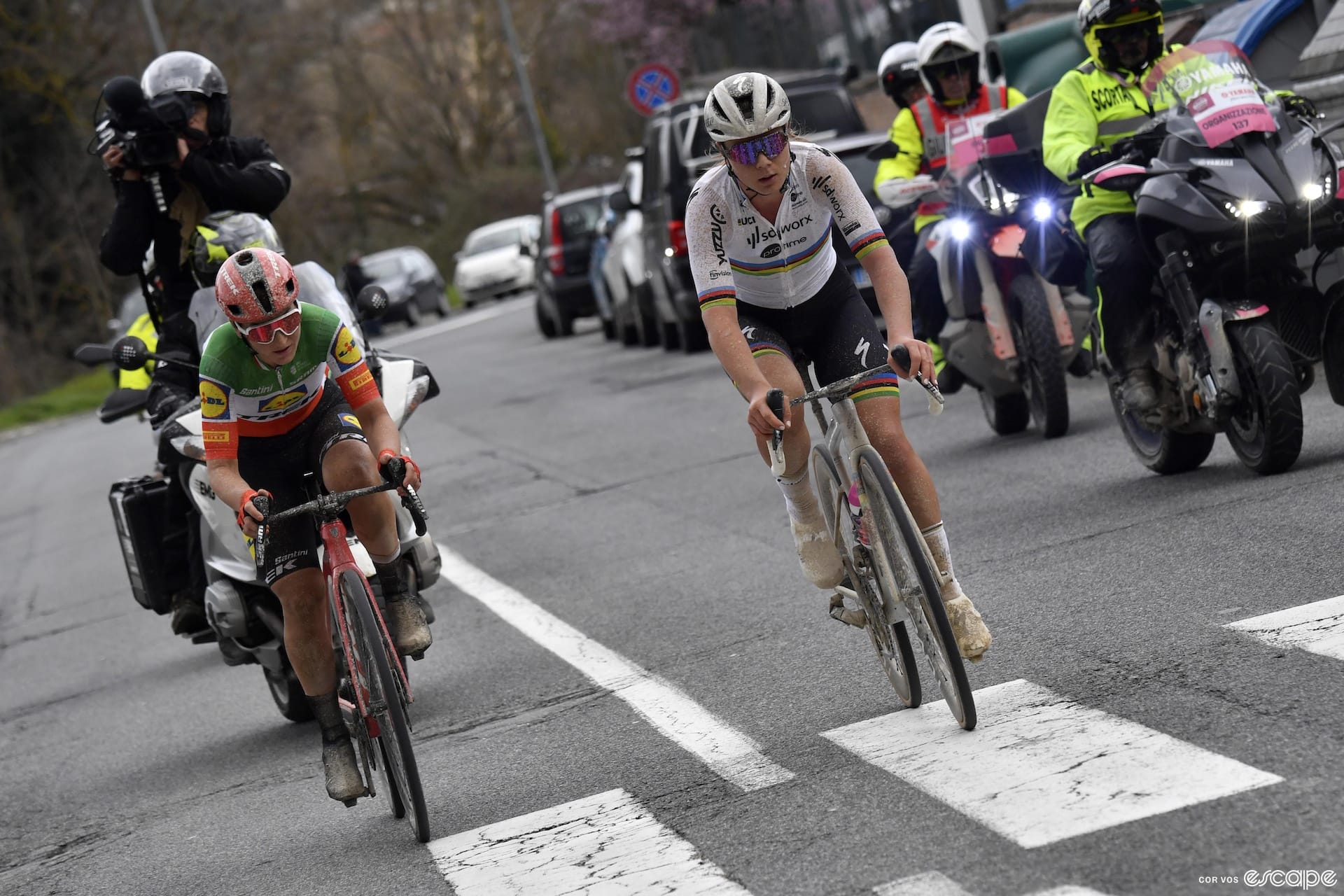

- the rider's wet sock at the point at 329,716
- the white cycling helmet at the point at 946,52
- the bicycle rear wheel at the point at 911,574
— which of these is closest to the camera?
the bicycle rear wheel at the point at 911,574

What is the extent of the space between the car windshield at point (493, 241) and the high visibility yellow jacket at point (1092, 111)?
39906 millimetres

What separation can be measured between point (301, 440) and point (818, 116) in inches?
568

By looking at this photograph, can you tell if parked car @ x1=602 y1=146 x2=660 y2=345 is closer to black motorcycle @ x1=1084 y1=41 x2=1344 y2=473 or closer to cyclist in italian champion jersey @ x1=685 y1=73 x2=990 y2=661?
black motorcycle @ x1=1084 y1=41 x2=1344 y2=473

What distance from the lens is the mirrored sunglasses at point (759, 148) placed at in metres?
6.26

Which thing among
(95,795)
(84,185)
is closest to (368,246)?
(84,185)

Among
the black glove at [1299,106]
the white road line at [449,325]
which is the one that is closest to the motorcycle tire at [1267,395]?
the black glove at [1299,106]

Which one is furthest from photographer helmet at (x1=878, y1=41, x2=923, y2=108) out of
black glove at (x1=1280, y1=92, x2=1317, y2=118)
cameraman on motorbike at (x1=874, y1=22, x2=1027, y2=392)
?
black glove at (x1=1280, y1=92, x2=1317, y2=118)

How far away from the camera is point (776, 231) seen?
6.58 meters

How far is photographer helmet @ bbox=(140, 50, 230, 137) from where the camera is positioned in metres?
9.07

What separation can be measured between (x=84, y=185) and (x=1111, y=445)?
45.0m

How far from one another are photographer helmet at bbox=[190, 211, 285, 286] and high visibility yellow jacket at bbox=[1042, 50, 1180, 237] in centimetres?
349

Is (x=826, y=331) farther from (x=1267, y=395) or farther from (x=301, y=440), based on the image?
(x=1267, y=395)

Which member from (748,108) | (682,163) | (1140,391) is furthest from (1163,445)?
(682,163)

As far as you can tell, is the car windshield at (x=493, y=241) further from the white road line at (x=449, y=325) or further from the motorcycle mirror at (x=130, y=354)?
the motorcycle mirror at (x=130, y=354)
